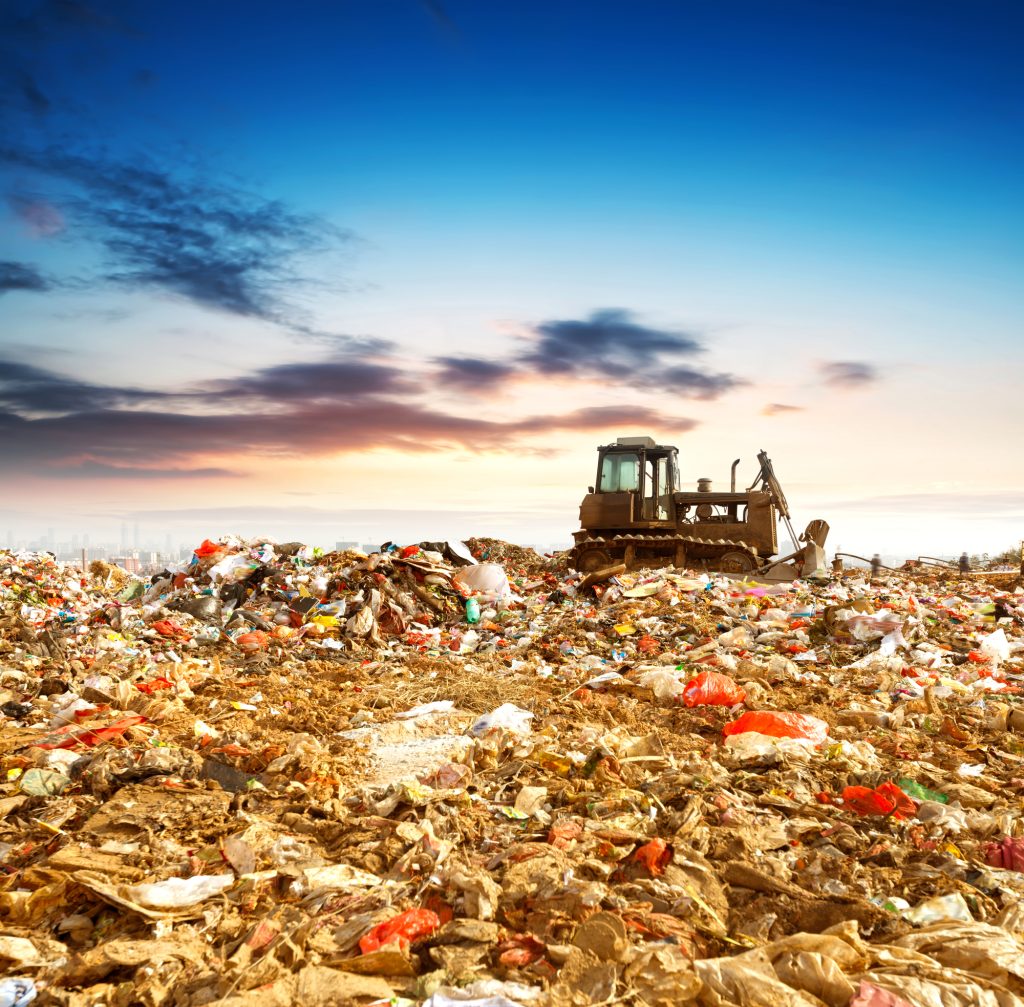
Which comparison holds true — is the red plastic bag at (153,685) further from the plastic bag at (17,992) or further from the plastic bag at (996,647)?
the plastic bag at (996,647)

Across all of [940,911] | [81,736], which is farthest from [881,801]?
[81,736]

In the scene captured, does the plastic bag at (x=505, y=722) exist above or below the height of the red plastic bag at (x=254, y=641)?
below

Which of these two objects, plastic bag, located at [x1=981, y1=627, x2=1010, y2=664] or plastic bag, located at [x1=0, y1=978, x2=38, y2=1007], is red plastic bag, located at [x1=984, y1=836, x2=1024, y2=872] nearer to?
plastic bag, located at [x1=0, y1=978, x2=38, y2=1007]

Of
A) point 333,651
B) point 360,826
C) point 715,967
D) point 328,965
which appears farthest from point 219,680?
point 715,967

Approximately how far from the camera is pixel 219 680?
7.68 meters

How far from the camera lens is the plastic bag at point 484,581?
12078mm

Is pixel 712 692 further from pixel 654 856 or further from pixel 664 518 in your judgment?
pixel 664 518

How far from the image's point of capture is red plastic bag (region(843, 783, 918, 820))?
4.09 meters

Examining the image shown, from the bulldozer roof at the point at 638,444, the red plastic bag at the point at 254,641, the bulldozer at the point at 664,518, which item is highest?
the bulldozer roof at the point at 638,444

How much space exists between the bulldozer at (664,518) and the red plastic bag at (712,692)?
7.70m

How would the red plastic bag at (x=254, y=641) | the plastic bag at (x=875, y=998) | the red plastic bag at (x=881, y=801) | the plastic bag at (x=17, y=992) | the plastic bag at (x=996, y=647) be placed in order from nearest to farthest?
the plastic bag at (x=875, y=998)
the plastic bag at (x=17, y=992)
the red plastic bag at (x=881, y=801)
the plastic bag at (x=996, y=647)
the red plastic bag at (x=254, y=641)

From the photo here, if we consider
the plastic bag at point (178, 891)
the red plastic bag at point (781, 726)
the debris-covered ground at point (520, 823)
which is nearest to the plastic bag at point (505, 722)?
the debris-covered ground at point (520, 823)

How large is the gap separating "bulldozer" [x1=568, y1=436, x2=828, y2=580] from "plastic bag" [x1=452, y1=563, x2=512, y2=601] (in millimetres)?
2826

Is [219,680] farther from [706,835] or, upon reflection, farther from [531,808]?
[706,835]
